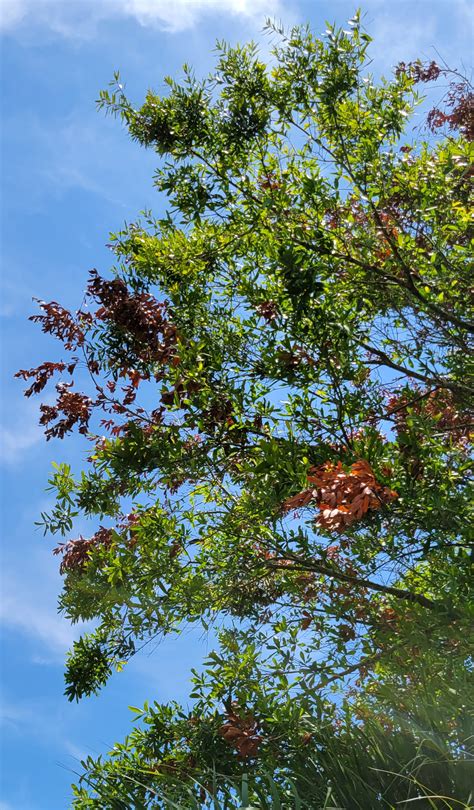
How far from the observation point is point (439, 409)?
752cm

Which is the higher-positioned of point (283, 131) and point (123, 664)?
point (283, 131)

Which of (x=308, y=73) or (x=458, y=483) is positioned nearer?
(x=458, y=483)

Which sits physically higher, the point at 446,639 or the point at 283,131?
the point at 283,131

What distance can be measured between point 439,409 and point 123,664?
4.45 meters

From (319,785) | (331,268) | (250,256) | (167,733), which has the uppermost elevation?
(250,256)

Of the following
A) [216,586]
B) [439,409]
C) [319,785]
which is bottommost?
[319,785]

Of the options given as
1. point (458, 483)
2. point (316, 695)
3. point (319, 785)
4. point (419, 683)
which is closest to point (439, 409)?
point (458, 483)

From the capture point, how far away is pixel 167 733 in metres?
6.23

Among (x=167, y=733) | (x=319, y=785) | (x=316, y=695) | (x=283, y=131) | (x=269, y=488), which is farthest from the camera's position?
(x=283, y=131)

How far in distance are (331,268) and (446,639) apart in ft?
11.4

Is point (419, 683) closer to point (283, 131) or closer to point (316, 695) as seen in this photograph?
point (316, 695)

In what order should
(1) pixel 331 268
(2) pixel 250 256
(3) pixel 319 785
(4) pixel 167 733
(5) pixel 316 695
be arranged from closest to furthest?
(3) pixel 319 785 → (5) pixel 316 695 → (4) pixel 167 733 → (1) pixel 331 268 → (2) pixel 250 256

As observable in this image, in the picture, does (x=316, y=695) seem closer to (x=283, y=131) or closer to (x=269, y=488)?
(x=269, y=488)

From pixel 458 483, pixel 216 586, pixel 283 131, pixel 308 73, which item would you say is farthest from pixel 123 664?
pixel 308 73
